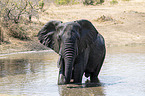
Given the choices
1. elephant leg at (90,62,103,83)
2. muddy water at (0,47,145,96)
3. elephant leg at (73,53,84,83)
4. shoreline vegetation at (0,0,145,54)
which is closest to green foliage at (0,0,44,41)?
shoreline vegetation at (0,0,145,54)

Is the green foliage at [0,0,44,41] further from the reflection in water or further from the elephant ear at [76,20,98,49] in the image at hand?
the reflection in water

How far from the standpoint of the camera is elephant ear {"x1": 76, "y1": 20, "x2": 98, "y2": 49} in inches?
340

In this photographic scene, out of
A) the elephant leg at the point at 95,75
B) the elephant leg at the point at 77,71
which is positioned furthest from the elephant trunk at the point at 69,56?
the elephant leg at the point at 95,75

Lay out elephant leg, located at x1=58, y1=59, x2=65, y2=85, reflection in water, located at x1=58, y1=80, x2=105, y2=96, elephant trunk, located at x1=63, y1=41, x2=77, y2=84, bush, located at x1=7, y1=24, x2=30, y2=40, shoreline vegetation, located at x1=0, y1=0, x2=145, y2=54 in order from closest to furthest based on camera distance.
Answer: elephant trunk, located at x1=63, y1=41, x2=77, y2=84
reflection in water, located at x1=58, y1=80, x2=105, y2=96
elephant leg, located at x1=58, y1=59, x2=65, y2=85
shoreline vegetation, located at x1=0, y1=0, x2=145, y2=54
bush, located at x1=7, y1=24, x2=30, y2=40

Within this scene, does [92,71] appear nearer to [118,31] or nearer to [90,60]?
[90,60]

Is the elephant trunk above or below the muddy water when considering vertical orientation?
above

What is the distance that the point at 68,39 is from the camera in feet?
25.9

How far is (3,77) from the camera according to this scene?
11.1 meters

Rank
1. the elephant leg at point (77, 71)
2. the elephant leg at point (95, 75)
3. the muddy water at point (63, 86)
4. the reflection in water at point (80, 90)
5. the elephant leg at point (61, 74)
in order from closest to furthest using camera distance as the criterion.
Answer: the reflection in water at point (80, 90)
the muddy water at point (63, 86)
the elephant leg at point (61, 74)
the elephant leg at point (77, 71)
the elephant leg at point (95, 75)

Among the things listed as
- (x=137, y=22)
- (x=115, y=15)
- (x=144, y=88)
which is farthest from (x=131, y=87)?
(x=115, y=15)

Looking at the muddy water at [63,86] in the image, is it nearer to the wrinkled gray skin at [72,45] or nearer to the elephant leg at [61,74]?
the elephant leg at [61,74]

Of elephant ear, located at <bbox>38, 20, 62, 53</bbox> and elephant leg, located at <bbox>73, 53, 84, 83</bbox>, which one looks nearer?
elephant leg, located at <bbox>73, 53, 84, 83</bbox>

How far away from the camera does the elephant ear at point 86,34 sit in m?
8.65

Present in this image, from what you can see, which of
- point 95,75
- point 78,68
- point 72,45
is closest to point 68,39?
point 72,45
